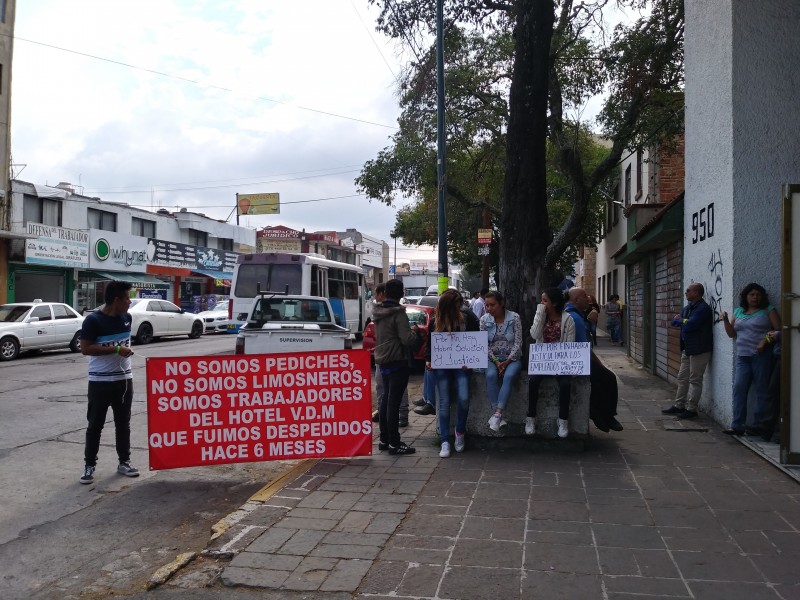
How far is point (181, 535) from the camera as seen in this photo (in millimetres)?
5234

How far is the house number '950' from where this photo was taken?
9.05 m

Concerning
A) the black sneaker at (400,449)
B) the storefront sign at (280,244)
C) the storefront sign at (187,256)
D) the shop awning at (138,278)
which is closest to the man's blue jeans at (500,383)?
the black sneaker at (400,449)

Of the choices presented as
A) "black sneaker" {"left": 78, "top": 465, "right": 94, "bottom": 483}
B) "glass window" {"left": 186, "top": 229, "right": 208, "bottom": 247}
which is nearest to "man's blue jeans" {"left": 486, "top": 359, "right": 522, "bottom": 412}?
"black sneaker" {"left": 78, "top": 465, "right": 94, "bottom": 483}

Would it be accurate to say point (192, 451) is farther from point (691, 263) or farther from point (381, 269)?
point (381, 269)

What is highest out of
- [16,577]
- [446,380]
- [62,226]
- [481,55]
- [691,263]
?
[481,55]

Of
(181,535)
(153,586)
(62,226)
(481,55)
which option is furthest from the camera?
(62,226)

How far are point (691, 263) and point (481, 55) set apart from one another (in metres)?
11.9

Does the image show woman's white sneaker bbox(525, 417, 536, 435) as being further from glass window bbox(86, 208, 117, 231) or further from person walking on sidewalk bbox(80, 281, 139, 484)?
glass window bbox(86, 208, 117, 231)

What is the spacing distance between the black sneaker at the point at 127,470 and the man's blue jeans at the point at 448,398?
9.80 feet

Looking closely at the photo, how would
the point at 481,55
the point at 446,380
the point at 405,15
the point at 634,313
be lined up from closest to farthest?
the point at 446,380
the point at 405,15
the point at 634,313
the point at 481,55

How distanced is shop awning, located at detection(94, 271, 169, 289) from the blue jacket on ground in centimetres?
2647

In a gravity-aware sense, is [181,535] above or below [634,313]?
below

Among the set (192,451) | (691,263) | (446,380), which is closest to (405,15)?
(691,263)

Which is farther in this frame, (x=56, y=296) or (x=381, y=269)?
(x=381, y=269)
